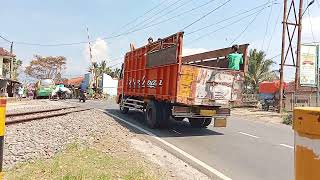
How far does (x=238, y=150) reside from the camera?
10.6m

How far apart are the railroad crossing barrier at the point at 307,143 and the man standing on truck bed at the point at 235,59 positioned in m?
11.5

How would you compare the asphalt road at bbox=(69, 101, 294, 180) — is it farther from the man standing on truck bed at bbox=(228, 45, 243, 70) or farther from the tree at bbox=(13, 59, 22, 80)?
the tree at bbox=(13, 59, 22, 80)

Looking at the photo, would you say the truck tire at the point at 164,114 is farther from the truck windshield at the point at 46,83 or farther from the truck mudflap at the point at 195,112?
the truck windshield at the point at 46,83

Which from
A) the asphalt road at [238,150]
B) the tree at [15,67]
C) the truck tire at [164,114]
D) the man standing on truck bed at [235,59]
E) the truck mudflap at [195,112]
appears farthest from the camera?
the tree at [15,67]

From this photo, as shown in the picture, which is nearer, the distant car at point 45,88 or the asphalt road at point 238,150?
the asphalt road at point 238,150

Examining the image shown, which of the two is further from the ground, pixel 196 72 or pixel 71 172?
pixel 196 72

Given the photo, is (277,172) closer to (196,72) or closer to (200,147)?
(200,147)

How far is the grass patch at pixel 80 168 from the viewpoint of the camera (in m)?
6.19

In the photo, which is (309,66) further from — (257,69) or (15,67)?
(15,67)

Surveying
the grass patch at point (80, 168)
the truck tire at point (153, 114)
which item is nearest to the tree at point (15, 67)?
the truck tire at point (153, 114)

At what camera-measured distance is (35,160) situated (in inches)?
302

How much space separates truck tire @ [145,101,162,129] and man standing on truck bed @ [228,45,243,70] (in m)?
2.81

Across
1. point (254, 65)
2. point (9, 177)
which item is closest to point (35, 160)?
point (9, 177)

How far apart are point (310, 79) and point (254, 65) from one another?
2312 cm
